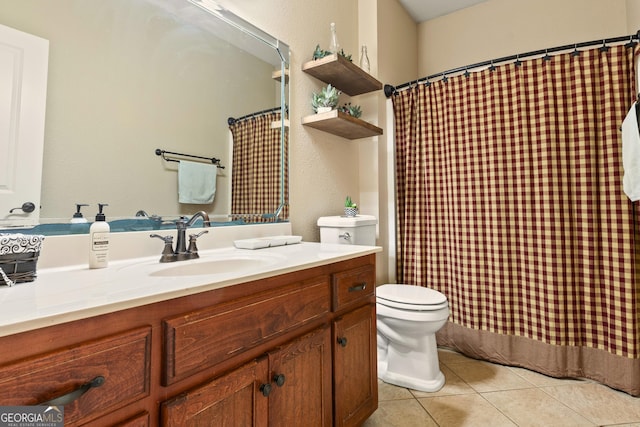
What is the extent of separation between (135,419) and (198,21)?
1.45m

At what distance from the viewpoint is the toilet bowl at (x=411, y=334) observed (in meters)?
1.66

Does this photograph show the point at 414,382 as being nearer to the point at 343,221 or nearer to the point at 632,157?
the point at 343,221

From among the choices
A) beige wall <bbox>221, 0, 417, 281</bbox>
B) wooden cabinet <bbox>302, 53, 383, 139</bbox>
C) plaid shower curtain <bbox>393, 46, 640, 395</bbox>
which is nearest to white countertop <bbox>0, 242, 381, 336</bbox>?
beige wall <bbox>221, 0, 417, 281</bbox>

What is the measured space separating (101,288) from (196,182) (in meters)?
0.70

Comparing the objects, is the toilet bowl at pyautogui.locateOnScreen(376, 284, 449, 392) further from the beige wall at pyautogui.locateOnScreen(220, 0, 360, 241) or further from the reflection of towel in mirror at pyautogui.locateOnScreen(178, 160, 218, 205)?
the reflection of towel in mirror at pyautogui.locateOnScreen(178, 160, 218, 205)

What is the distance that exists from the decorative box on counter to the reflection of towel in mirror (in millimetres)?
532

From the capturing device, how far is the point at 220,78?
4.67 ft

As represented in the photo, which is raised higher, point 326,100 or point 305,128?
point 326,100

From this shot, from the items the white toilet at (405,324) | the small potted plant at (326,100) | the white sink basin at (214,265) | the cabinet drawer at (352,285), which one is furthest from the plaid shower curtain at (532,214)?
the white sink basin at (214,265)

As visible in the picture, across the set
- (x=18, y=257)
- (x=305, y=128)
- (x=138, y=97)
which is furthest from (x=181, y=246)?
(x=305, y=128)

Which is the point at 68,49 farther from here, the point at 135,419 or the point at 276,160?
the point at 135,419

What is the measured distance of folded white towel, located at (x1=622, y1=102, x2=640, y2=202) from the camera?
56.8 inches

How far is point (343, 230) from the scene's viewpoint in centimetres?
179

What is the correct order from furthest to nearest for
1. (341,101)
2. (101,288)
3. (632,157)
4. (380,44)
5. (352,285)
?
(380,44)
(341,101)
(632,157)
(352,285)
(101,288)
